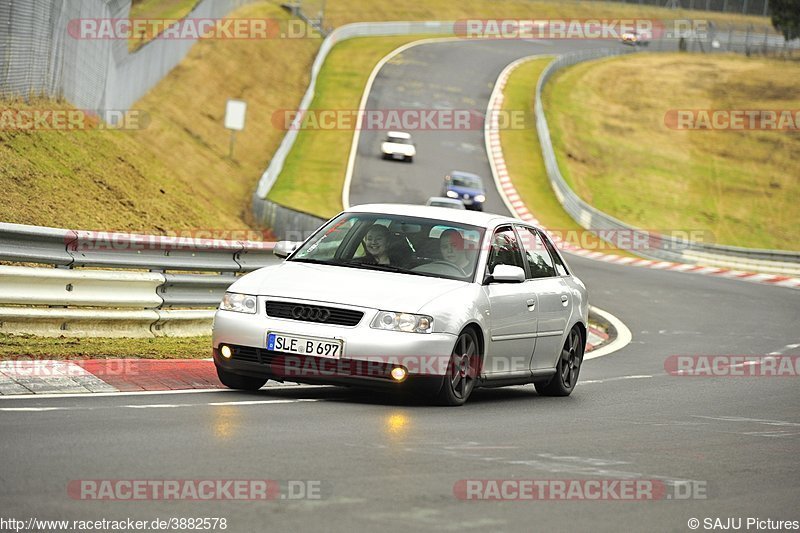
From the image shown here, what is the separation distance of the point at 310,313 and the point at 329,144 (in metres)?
46.1

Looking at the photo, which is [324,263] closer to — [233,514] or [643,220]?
[233,514]

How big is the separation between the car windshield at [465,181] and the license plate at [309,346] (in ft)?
118

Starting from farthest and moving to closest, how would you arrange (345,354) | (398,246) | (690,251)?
(690,251) → (398,246) → (345,354)

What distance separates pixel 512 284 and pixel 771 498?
4.31 m

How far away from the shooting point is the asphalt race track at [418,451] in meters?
6.39

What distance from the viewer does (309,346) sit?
33.2 feet

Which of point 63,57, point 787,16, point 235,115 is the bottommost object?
point 235,115

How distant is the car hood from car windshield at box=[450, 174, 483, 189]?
3519cm

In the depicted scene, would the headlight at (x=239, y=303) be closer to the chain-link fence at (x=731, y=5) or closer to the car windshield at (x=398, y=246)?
the car windshield at (x=398, y=246)

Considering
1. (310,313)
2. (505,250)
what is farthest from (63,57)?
(310,313)
